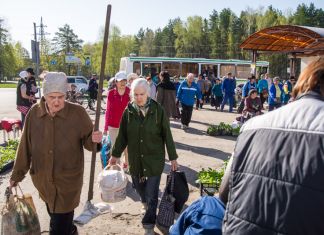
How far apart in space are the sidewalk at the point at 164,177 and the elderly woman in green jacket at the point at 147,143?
0.52 m

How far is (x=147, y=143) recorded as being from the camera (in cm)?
443

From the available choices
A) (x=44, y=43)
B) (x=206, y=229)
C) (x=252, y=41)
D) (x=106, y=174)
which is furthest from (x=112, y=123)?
(x=44, y=43)

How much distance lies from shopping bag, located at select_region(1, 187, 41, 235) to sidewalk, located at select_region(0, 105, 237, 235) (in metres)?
1.20

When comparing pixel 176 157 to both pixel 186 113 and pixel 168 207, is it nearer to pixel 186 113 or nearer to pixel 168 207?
pixel 168 207

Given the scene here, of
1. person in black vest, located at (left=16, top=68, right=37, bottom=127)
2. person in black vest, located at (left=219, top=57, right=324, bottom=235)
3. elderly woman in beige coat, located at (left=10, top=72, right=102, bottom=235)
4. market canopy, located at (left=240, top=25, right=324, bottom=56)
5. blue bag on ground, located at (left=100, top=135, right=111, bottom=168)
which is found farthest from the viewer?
market canopy, located at (left=240, top=25, right=324, bottom=56)

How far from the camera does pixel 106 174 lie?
4387 millimetres

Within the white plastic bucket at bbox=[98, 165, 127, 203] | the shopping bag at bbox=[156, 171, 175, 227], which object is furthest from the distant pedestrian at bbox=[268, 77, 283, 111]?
the white plastic bucket at bbox=[98, 165, 127, 203]

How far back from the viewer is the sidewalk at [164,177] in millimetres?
4906

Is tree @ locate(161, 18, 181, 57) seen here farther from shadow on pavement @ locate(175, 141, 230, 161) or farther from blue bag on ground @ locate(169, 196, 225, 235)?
blue bag on ground @ locate(169, 196, 225, 235)

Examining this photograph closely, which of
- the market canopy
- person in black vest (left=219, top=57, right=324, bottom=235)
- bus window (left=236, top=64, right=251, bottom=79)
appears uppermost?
the market canopy

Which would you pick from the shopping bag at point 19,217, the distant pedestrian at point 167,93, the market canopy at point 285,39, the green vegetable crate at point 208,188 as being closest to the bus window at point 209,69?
the market canopy at point 285,39

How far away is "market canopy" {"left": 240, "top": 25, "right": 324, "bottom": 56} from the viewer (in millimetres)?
16250

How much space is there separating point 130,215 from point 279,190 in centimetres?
389

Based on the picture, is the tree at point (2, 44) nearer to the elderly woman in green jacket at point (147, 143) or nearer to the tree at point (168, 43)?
the tree at point (168, 43)
